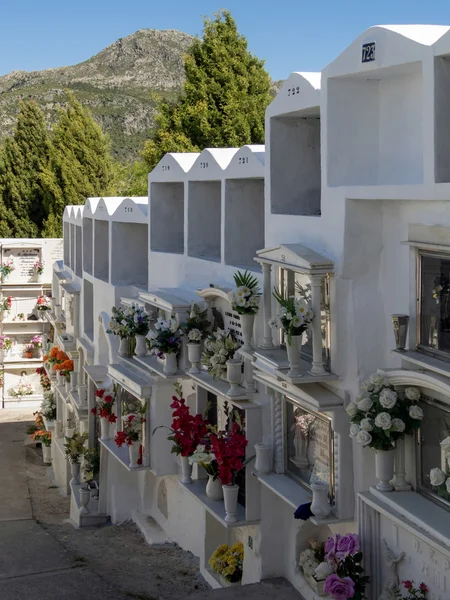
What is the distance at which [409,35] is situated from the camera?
8188 millimetres

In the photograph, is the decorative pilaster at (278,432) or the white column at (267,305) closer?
the white column at (267,305)

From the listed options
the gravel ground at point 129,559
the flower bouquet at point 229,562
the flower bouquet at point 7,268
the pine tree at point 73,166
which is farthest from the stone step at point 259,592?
the pine tree at point 73,166

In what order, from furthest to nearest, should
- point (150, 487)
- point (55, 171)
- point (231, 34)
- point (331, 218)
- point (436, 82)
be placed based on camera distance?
point (55, 171)
point (231, 34)
point (150, 487)
point (331, 218)
point (436, 82)

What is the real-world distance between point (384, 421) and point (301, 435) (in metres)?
2.47

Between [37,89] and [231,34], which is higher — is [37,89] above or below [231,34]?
above

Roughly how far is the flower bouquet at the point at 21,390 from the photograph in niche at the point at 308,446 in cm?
2123

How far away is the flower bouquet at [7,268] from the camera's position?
96.8 feet

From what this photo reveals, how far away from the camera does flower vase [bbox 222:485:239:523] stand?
459 inches

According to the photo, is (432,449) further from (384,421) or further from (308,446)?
(308,446)

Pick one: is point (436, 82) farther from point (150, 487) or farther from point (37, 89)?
point (37, 89)

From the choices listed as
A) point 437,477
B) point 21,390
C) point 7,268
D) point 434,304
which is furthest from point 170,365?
point 21,390

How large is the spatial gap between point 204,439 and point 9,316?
736 inches

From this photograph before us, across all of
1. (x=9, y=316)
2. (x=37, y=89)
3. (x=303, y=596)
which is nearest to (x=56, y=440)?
(x=9, y=316)

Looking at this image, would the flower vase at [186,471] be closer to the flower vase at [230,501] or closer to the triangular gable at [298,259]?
the flower vase at [230,501]
